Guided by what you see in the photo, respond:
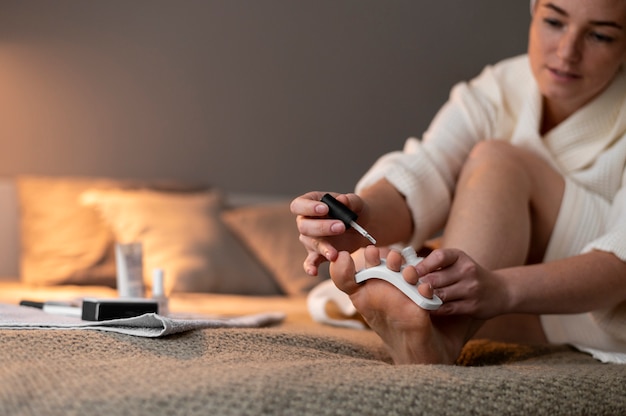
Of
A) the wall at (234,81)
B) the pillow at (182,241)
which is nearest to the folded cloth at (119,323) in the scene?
the pillow at (182,241)

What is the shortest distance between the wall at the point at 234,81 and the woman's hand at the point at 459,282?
202 cm

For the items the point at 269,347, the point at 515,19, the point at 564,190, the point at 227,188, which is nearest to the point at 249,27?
the point at 227,188

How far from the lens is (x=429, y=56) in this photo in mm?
3533

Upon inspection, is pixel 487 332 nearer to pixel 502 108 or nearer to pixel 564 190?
pixel 564 190

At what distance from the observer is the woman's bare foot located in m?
1.14

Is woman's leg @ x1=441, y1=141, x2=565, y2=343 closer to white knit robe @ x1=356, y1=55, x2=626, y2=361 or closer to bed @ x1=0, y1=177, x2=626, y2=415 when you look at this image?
white knit robe @ x1=356, y1=55, x2=626, y2=361

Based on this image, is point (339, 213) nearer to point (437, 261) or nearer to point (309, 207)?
point (309, 207)

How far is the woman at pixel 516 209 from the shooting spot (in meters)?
1.20

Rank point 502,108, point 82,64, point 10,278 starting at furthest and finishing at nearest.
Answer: point 82,64, point 10,278, point 502,108

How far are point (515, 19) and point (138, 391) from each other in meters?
3.13

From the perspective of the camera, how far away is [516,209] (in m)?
1.40

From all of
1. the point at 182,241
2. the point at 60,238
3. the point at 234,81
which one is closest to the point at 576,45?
the point at 182,241

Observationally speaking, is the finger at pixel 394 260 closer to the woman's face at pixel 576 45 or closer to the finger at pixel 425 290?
the finger at pixel 425 290

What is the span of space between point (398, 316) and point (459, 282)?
0.10 metres
